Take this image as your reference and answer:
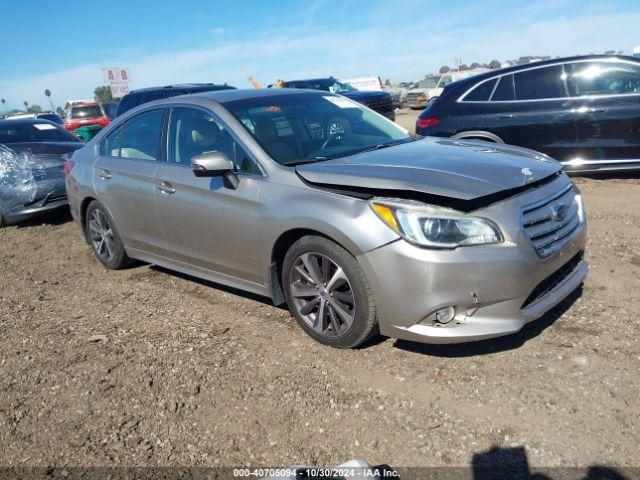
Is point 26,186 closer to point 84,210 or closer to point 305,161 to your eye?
point 84,210

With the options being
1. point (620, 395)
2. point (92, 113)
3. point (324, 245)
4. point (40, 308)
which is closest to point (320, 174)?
point (324, 245)

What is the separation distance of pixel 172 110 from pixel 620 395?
12.3 ft

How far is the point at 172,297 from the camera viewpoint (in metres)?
4.77

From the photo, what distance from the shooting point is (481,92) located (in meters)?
7.41

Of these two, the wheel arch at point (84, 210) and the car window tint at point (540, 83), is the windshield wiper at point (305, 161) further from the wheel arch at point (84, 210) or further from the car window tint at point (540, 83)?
the car window tint at point (540, 83)

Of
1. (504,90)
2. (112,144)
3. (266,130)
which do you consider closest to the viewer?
(266,130)

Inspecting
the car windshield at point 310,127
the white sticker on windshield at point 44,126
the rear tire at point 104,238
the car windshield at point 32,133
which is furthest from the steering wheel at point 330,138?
the white sticker on windshield at point 44,126

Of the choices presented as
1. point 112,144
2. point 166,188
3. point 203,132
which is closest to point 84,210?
point 112,144

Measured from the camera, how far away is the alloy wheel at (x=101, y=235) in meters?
5.42

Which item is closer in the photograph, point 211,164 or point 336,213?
point 336,213

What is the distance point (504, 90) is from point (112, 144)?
4.95 meters

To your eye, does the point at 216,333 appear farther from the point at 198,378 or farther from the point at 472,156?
the point at 472,156

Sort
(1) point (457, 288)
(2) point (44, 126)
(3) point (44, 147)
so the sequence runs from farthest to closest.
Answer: (2) point (44, 126)
(3) point (44, 147)
(1) point (457, 288)

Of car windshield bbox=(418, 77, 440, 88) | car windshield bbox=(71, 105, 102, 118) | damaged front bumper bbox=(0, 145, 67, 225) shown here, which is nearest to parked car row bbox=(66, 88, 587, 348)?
damaged front bumper bbox=(0, 145, 67, 225)
